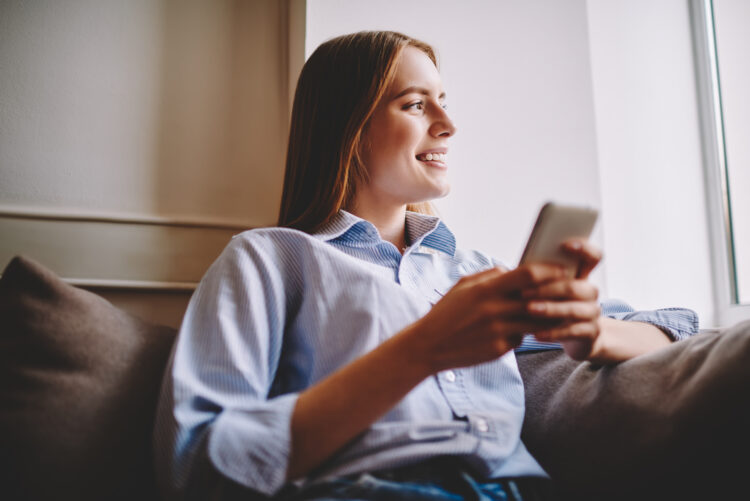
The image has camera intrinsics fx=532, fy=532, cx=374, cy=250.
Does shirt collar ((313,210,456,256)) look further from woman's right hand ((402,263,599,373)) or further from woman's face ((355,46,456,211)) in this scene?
woman's right hand ((402,263,599,373))

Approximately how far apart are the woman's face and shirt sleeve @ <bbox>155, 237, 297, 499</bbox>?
0.95 feet

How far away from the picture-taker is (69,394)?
618 millimetres

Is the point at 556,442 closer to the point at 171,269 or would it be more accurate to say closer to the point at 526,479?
the point at 526,479

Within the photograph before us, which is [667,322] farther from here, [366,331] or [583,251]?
[366,331]

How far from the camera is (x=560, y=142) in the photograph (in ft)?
4.55

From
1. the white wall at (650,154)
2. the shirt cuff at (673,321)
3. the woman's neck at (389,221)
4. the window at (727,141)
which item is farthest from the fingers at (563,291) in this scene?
the window at (727,141)

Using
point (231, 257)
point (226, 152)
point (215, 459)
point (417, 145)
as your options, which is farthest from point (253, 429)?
point (226, 152)

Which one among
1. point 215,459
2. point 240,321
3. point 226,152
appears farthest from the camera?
point 226,152

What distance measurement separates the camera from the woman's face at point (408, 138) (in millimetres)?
914

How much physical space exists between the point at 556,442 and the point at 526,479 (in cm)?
8

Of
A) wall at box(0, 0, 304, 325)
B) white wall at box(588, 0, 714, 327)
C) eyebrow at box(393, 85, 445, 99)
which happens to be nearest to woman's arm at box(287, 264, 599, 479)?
eyebrow at box(393, 85, 445, 99)

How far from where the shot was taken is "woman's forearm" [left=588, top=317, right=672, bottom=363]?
2.40ft

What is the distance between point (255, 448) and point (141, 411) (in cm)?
20

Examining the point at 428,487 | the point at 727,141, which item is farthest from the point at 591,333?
the point at 727,141
